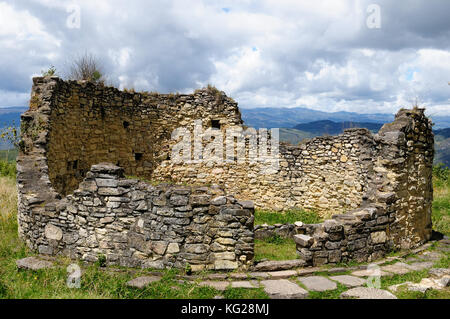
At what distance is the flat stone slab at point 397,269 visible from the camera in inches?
273

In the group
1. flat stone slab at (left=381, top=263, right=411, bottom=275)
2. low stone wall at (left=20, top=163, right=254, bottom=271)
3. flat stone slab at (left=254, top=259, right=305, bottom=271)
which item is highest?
low stone wall at (left=20, top=163, right=254, bottom=271)

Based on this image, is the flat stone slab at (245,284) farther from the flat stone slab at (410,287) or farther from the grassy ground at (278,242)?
the flat stone slab at (410,287)

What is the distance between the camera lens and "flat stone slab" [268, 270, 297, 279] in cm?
651

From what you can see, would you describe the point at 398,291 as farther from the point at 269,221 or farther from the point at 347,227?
the point at 269,221

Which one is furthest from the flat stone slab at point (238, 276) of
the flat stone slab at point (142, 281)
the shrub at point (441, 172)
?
the shrub at point (441, 172)

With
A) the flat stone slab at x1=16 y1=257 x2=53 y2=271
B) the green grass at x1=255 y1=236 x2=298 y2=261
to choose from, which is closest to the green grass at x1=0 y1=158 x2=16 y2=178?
the flat stone slab at x1=16 y1=257 x2=53 y2=271

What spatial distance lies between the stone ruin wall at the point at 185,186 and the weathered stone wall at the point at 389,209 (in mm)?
29

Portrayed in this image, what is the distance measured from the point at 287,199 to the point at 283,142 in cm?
226

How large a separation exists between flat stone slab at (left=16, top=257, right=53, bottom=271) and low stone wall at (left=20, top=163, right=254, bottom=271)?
462mm

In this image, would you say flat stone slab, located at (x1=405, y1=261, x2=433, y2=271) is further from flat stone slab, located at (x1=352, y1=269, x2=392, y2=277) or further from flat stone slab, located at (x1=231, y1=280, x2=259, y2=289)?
flat stone slab, located at (x1=231, y1=280, x2=259, y2=289)

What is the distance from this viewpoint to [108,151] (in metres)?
12.6

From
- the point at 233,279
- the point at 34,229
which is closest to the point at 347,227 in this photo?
the point at 233,279

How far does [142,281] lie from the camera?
6176mm

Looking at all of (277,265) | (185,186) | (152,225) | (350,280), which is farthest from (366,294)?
(152,225)
